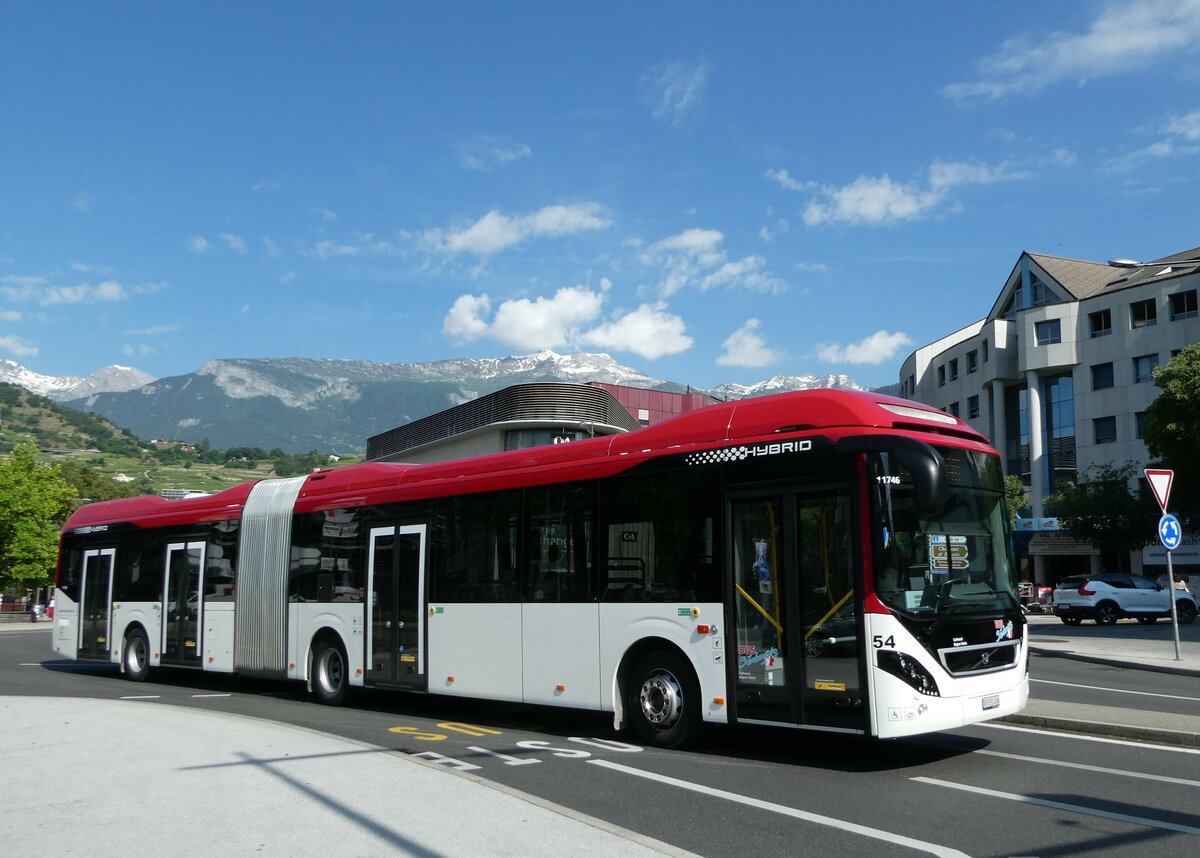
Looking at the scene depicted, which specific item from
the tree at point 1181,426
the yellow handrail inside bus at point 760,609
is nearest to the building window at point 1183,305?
the tree at point 1181,426

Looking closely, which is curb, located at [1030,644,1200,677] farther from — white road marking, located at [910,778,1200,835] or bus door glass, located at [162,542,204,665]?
bus door glass, located at [162,542,204,665]

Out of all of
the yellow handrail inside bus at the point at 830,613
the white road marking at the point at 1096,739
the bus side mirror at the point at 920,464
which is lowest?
the white road marking at the point at 1096,739

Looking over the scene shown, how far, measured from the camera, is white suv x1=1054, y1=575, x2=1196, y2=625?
3656cm

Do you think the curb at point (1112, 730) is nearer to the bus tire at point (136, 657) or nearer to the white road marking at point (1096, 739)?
the white road marking at point (1096, 739)

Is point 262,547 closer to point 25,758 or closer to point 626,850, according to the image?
point 25,758

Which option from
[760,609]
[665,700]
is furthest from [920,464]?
[665,700]

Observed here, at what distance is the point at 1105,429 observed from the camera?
202 feet

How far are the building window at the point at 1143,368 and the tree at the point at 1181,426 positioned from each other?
25.9 m

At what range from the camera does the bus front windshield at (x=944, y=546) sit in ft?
28.7

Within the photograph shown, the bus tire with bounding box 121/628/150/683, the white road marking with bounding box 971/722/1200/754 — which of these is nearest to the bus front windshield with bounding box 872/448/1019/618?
the white road marking with bounding box 971/722/1200/754

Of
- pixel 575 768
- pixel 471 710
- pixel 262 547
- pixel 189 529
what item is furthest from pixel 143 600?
pixel 575 768

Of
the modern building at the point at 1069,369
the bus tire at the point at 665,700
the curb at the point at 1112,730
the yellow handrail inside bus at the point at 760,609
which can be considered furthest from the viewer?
the modern building at the point at 1069,369

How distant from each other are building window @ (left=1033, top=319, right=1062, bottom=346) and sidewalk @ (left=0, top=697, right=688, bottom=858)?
61.3m

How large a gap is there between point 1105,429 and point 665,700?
193ft
